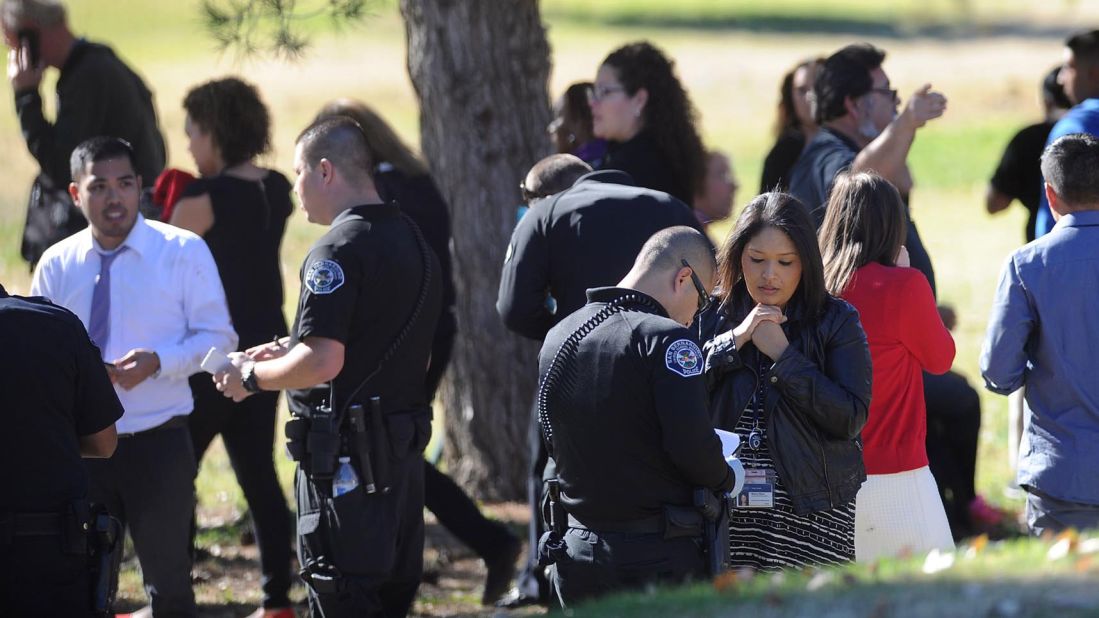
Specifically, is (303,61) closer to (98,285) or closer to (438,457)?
(98,285)

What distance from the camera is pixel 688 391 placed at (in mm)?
3863

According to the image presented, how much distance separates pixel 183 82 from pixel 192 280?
137 ft

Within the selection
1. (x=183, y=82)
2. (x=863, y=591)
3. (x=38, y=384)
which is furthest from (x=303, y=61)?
(x=183, y=82)

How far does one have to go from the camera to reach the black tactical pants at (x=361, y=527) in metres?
4.68

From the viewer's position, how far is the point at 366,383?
4.73 meters

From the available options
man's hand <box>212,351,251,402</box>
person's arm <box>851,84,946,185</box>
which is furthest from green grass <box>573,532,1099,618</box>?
person's arm <box>851,84,946,185</box>

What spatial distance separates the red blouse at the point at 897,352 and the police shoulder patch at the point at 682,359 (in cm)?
87

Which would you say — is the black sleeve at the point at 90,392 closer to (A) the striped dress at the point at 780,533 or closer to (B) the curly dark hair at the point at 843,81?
(A) the striped dress at the point at 780,533

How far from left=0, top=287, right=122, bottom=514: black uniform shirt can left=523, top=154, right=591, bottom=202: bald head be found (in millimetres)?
2075

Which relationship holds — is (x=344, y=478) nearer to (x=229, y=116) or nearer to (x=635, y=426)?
(x=635, y=426)

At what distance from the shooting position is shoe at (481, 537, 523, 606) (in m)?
6.22

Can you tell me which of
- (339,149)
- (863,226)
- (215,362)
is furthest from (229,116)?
(863,226)

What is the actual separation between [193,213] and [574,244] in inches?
67.5

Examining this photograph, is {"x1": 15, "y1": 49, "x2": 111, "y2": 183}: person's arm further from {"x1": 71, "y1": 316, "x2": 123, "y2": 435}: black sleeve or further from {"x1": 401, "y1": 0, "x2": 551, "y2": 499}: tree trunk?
{"x1": 71, "y1": 316, "x2": 123, "y2": 435}: black sleeve
